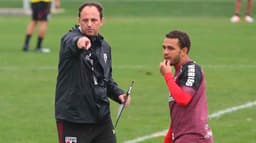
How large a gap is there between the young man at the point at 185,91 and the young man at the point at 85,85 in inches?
26.3

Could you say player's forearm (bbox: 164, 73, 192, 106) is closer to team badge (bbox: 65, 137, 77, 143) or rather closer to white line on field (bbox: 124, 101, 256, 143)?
team badge (bbox: 65, 137, 77, 143)

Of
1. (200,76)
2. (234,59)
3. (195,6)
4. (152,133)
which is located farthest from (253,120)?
(195,6)

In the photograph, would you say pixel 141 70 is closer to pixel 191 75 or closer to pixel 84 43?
pixel 191 75

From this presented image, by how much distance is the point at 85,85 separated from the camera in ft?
26.0

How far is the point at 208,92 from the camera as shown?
14.7 m

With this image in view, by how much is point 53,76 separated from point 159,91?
8.54ft

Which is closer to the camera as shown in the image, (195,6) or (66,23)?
(66,23)

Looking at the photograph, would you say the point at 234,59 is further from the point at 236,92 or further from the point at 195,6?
the point at 195,6

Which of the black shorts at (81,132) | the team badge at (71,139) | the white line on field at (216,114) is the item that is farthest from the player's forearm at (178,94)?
the white line on field at (216,114)

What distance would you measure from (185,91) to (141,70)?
9755mm

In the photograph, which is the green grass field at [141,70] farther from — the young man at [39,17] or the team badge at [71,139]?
the team badge at [71,139]

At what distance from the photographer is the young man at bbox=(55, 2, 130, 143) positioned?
7836 mm

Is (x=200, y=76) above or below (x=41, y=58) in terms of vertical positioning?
above

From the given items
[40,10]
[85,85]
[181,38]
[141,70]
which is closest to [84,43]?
[85,85]
